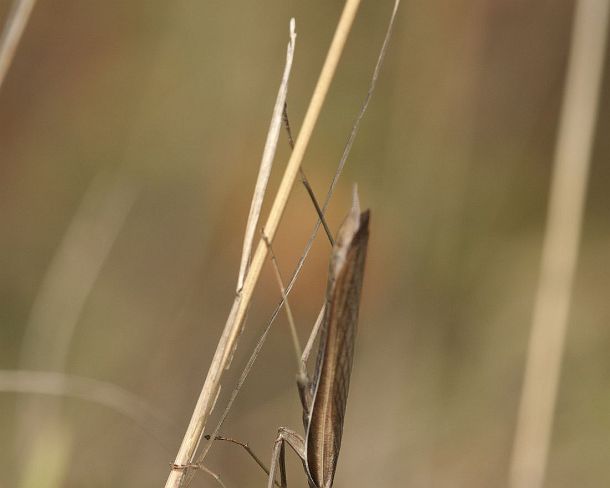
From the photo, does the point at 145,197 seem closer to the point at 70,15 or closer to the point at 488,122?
the point at 70,15

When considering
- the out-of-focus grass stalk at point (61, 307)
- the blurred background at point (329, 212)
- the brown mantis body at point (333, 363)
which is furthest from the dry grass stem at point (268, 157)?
the blurred background at point (329, 212)

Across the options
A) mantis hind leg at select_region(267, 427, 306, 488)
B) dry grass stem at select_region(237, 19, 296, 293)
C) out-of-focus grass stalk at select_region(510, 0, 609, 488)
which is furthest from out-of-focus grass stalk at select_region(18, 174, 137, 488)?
out-of-focus grass stalk at select_region(510, 0, 609, 488)


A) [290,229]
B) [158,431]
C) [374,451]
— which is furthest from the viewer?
[290,229]

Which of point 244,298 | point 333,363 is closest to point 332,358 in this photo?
point 333,363

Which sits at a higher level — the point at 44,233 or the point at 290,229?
the point at 290,229

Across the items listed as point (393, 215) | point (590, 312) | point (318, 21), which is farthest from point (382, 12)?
point (590, 312)

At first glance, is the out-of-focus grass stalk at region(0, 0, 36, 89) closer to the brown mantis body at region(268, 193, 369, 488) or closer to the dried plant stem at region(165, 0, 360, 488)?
the dried plant stem at region(165, 0, 360, 488)

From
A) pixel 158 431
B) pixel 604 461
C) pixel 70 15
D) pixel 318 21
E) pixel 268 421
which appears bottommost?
pixel 158 431

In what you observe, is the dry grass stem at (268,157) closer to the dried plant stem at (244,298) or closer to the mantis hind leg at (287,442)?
the dried plant stem at (244,298)

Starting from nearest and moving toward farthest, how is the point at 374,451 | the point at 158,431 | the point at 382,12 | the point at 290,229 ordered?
1. the point at 158,431
2. the point at 374,451
3. the point at 290,229
4. the point at 382,12
